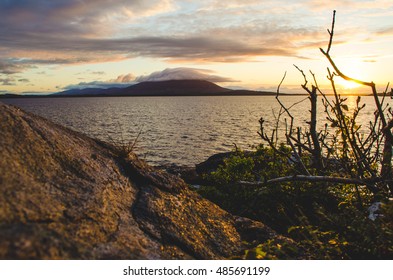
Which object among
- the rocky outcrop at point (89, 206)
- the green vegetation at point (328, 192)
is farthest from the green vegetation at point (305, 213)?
the rocky outcrop at point (89, 206)

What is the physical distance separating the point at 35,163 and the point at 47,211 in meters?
0.86

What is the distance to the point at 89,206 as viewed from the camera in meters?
3.89

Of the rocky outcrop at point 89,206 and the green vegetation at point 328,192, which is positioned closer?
the rocky outcrop at point 89,206

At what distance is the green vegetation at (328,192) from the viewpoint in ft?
14.5

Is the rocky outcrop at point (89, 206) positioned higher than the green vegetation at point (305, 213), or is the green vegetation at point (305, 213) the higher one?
the rocky outcrop at point (89, 206)

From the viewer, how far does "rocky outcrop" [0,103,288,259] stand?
3.14 m

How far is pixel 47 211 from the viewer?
3.42m

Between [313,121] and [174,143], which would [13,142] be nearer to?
[313,121]

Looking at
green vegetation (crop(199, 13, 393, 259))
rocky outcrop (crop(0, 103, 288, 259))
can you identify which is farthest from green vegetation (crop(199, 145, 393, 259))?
rocky outcrop (crop(0, 103, 288, 259))

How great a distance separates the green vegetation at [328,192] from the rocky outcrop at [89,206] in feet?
2.95

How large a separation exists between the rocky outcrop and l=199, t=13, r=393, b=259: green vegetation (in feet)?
2.95

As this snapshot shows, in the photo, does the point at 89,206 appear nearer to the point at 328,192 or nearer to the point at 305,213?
the point at 305,213

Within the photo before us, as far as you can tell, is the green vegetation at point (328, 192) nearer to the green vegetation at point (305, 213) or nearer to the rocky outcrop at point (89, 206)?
the green vegetation at point (305, 213)

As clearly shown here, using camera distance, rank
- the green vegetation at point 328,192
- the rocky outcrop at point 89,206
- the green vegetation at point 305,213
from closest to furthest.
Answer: the rocky outcrop at point 89,206
the green vegetation at point 305,213
the green vegetation at point 328,192
